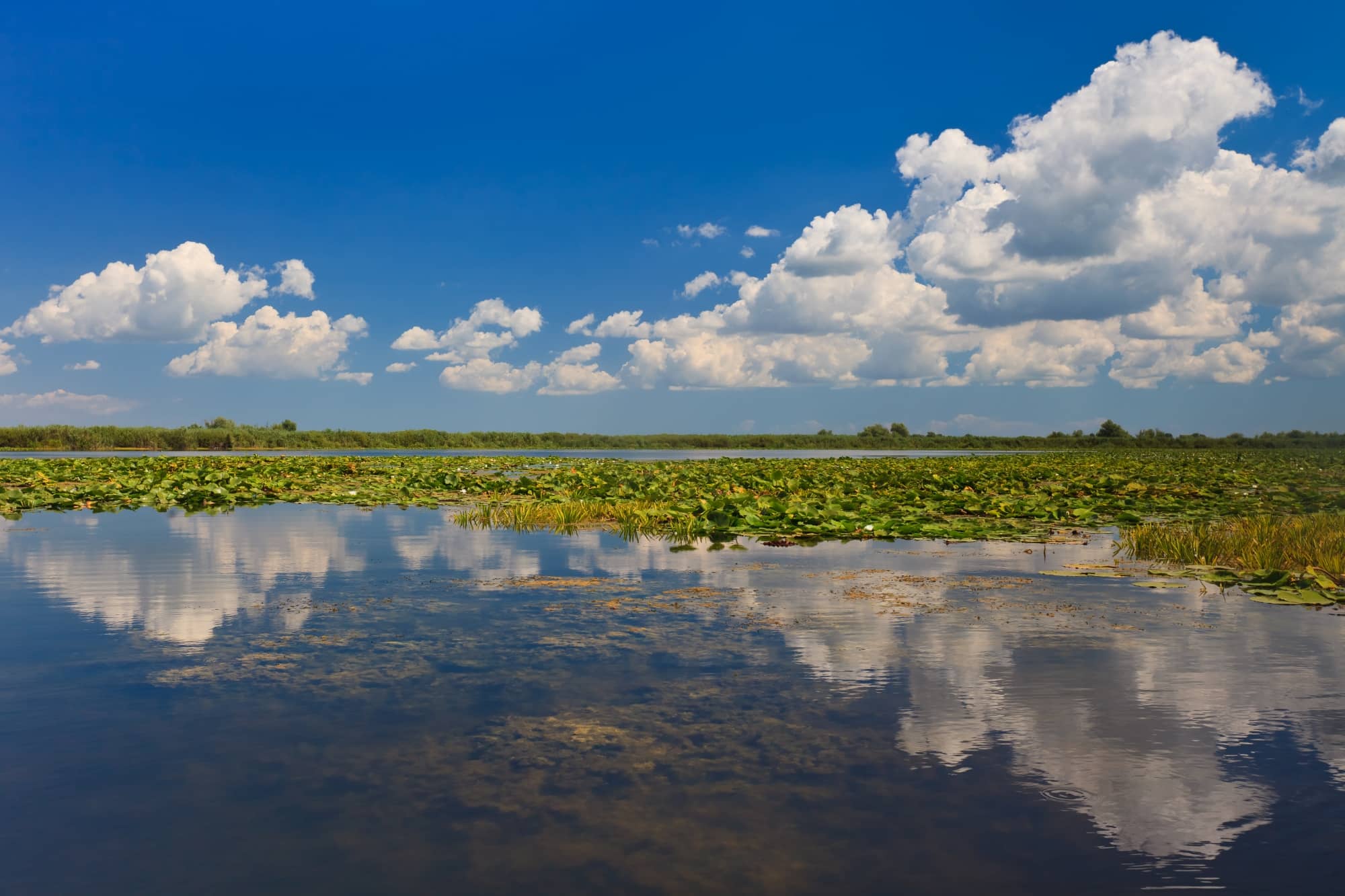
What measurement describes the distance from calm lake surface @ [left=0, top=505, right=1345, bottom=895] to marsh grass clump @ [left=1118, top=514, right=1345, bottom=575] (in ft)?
8.01

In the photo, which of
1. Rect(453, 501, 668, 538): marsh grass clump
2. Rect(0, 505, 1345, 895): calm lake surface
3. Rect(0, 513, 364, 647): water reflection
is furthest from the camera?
Rect(453, 501, 668, 538): marsh grass clump

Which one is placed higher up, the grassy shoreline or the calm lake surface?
the grassy shoreline

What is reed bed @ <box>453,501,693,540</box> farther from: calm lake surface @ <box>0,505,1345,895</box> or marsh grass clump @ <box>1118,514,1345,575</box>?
marsh grass clump @ <box>1118,514,1345,575</box>

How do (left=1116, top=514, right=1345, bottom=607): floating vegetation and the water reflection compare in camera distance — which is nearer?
the water reflection

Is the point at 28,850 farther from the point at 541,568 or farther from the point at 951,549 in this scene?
the point at 951,549

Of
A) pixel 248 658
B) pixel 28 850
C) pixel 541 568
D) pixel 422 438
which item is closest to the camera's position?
pixel 28 850

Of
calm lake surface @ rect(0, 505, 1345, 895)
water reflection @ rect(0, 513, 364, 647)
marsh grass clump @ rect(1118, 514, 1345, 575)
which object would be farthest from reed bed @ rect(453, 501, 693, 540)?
marsh grass clump @ rect(1118, 514, 1345, 575)

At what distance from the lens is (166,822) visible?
3.71 meters

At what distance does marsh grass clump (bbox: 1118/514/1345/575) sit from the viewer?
35.2 ft

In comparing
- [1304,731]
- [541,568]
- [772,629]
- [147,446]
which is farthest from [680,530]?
[147,446]

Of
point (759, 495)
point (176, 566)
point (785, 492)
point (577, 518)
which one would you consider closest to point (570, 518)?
point (577, 518)

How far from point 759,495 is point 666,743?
16.1m

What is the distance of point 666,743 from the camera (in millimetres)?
4590

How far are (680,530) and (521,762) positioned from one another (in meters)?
10.7
